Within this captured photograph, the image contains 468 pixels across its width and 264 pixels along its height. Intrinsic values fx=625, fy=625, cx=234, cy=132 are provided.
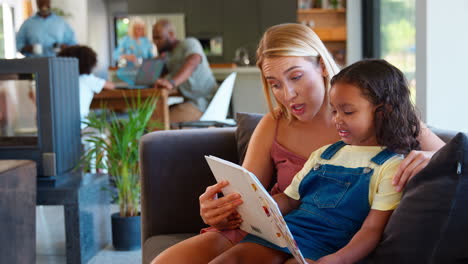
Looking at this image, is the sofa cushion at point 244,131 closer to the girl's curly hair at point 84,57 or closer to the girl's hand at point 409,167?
the girl's hand at point 409,167

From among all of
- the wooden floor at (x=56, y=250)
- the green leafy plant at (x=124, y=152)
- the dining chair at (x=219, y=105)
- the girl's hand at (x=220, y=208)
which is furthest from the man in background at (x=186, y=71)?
the girl's hand at (x=220, y=208)

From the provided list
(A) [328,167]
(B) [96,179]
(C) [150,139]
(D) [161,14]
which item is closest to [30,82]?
(B) [96,179]

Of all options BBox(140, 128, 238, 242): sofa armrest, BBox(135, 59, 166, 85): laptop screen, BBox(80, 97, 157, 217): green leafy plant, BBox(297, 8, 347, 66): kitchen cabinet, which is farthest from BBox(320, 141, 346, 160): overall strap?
BBox(297, 8, 347, 66): kitchen cabinet

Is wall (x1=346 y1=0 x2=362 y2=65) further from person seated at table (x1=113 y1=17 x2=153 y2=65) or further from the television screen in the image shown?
the television screen

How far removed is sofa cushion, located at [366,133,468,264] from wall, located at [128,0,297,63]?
26.2 feet

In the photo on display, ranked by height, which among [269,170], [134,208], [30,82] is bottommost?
[134,208]

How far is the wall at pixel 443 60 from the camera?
8.90 ft

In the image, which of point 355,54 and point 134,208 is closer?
point 134,208

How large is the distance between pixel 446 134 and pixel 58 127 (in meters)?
1.82

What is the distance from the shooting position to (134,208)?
321 centimetres

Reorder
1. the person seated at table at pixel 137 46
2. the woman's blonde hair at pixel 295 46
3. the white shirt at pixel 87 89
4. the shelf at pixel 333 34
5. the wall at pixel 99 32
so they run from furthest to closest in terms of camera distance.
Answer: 1. the wall at pixel 99 32
2. the person seated at table at pixel 137 46
3. the shelf at pixel 333 34
4. the white shirt at pixel 87 89
5. the woman's blonde hair at pixel 295 46

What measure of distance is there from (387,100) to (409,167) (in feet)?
0.57

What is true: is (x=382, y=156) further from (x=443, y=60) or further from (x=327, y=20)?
(x=327, y=20)

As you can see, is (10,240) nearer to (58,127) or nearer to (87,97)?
(58,127)
